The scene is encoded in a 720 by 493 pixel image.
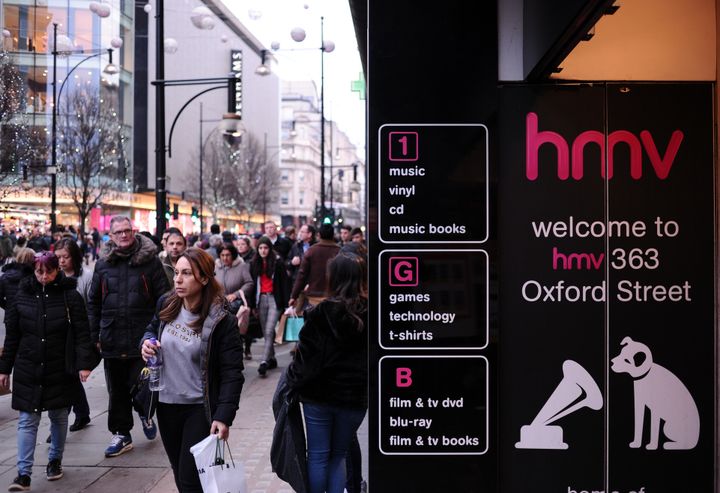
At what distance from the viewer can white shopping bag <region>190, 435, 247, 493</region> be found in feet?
14.1

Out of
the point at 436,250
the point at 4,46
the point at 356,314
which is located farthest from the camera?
the point at 4,46

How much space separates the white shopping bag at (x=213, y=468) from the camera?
429 centimetres

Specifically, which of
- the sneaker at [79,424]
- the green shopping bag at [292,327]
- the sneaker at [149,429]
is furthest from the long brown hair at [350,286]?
the green shopping bag at [292,327]

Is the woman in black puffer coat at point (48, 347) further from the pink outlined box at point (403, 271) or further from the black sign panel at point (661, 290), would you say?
the black sign panel at point (661, 290)

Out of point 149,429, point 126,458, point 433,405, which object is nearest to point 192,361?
point 433,405

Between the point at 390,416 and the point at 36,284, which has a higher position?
the point at 36,284

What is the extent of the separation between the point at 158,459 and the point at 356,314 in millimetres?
3353

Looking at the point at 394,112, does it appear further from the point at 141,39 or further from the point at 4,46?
the point at 141,39

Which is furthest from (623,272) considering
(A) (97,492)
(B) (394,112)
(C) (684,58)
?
(A) (97,492)

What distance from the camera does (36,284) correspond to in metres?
6.58

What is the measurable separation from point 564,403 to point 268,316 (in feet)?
26.6

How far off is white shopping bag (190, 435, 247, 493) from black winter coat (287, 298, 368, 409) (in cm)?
Result: 60

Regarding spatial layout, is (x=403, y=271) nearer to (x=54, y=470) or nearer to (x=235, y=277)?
(x=54, y=470)

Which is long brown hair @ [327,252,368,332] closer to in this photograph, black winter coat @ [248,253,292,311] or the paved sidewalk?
the paved sidewalk
